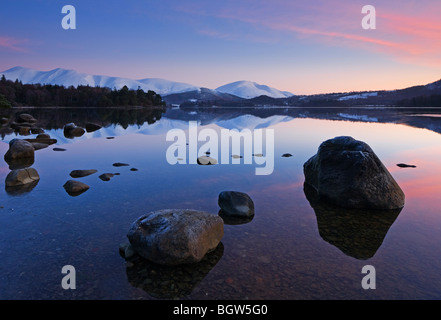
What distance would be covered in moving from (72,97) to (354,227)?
20874cm

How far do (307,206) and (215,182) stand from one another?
566cm

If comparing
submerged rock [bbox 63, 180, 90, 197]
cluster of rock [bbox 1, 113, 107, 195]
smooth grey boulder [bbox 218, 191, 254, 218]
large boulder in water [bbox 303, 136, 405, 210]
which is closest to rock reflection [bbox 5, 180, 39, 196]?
cluster of rock [bbox 1, 113, 107, 195]

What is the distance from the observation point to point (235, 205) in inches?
459

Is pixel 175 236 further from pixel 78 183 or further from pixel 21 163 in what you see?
pixel 21 163

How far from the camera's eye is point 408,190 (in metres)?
15.5

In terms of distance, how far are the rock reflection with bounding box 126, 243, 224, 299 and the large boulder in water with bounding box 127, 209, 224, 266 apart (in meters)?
0.17

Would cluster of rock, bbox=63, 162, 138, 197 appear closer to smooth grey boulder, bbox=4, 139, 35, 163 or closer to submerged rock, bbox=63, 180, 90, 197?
submerged rock, bbox=63, 180, 90, 197

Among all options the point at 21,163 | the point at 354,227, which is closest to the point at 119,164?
the point at 21,163

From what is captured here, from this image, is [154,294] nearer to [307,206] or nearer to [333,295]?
[333,295]

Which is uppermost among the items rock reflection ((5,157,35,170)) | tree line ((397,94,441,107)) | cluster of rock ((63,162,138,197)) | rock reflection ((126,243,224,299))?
tree line ((397,94,441,107))

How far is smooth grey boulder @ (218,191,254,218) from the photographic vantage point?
11508 millimetres

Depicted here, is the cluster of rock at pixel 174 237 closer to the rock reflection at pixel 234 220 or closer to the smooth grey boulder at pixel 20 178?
the rock reflection at pixel 234 220

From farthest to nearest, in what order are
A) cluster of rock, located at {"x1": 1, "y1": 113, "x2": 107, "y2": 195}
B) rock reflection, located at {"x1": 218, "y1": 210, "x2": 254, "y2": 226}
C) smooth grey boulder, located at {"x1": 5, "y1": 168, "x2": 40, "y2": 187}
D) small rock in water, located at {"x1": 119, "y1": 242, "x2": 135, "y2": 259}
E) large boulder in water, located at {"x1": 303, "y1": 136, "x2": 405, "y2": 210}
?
1. smooth grey boulder, located at {"x1": 5, "y1": 168, "x2": 40, "y2": 187}
2. cluster of rock, located at {"x1": 1, "y1": 113, "x2": 107, "y2": 195}
3. large boulder in water, located at {"x1": 303, "y1": 136, "x2": 405, "y2": 210}
4. rock reflection, located at {"x1": 218, "y1": 210, "x2": 254, "y2": 226}
5. small rock in water, located at {"x1": 119, "y1": 242, "x2": 135, "y2": 259}
